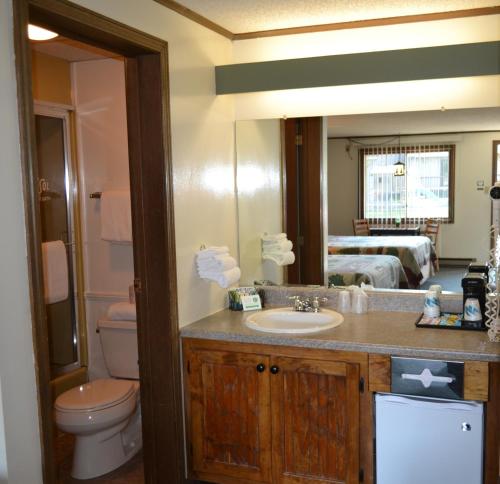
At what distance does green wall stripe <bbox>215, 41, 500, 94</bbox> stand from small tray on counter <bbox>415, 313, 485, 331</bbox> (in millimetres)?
1128

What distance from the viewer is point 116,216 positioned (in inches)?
144

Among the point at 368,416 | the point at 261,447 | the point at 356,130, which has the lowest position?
the point at 261,447

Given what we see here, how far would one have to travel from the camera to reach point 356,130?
3.14 m

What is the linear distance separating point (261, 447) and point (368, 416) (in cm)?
53

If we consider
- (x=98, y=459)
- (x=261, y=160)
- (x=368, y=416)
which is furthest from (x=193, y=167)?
(x=98, y=459)

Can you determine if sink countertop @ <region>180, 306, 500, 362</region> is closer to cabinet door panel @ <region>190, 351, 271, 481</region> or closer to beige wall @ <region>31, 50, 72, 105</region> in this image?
cabinet door panel @ <region>190, 351, 271, 481</region>

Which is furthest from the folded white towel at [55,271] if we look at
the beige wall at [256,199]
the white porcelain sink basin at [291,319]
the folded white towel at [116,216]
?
the white porcelain sink basin at [291,319]

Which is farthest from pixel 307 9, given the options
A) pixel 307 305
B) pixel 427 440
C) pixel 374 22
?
pixel 427 440

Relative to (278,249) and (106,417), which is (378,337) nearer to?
(278,249)

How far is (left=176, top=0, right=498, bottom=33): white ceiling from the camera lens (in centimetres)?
268

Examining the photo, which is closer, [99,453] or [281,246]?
[99,453]

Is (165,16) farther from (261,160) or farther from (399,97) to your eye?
(399,97)

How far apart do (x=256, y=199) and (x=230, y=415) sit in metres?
1.23

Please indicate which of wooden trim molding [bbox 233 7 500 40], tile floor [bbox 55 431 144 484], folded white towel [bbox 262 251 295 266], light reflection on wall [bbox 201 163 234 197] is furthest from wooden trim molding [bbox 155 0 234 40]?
tile floor [bbox 55 431 144 484]
